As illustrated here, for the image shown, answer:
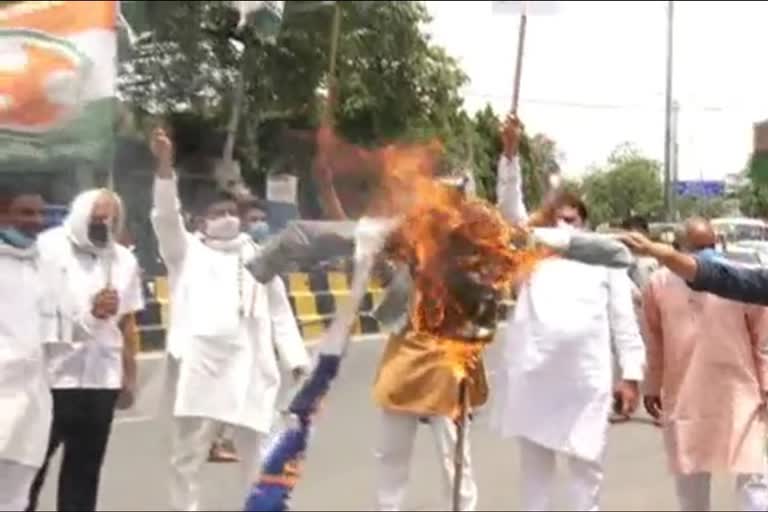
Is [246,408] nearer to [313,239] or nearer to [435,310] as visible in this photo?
[435,310]

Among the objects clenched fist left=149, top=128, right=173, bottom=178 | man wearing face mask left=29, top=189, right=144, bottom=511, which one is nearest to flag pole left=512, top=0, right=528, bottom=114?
clenched fist left=149, top=128, right=173, bottom=178

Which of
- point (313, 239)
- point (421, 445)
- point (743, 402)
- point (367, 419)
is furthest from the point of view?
point (367, 419)

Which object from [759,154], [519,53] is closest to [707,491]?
[759,154]

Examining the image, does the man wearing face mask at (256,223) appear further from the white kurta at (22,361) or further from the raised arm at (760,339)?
the raised arm at (760,339)

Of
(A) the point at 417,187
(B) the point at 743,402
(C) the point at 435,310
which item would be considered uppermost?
(A) the point at 417,187

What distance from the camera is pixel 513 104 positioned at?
11.8 feet

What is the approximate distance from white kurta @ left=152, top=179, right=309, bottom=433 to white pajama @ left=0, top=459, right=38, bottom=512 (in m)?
0.49

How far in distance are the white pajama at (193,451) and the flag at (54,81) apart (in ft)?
4.41

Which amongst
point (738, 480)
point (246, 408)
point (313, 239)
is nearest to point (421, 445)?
point (738, 480)

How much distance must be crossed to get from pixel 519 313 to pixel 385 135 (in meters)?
2.22

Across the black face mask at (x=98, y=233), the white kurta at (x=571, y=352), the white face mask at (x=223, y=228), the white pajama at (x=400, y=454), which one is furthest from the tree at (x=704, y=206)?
the white pajama at (x=400, y=454)

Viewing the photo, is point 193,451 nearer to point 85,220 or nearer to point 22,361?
point 85,220

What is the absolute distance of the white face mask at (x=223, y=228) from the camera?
4.38 metres

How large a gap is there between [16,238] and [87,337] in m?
1.17
